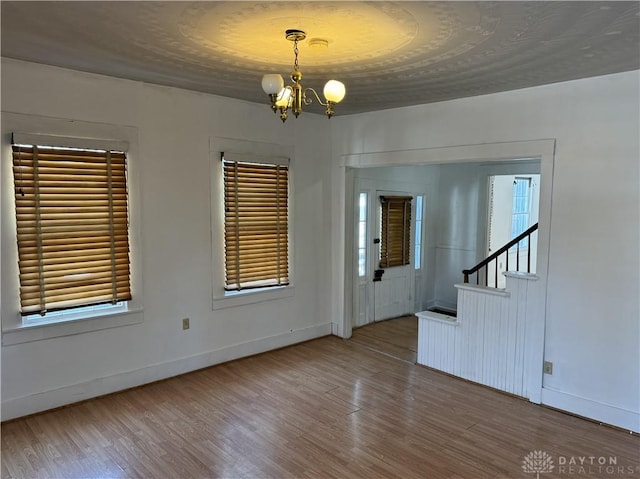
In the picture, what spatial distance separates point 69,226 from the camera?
3660 millimetres

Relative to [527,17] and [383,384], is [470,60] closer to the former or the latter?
[527,17]

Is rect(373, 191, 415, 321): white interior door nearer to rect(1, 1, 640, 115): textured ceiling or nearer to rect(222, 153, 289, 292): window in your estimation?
rect(222, 153, 289, 292): window

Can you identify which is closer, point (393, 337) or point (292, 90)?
point (292, 90)

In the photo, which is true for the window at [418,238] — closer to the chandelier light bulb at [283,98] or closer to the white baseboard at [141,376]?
the white baseboard at [141,376]

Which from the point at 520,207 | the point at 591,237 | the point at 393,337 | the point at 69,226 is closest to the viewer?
the point at 591,237

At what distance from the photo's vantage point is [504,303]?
412 centimetres

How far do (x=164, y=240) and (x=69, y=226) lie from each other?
82 centimetres

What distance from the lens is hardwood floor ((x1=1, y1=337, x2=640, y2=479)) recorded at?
2.94m

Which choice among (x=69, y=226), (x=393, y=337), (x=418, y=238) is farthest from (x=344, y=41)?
(x=418, y=238)

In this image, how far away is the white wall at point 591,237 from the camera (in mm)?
3391

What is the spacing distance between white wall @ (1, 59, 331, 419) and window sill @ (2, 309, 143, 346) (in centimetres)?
5

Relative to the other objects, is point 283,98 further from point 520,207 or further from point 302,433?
point 520,207

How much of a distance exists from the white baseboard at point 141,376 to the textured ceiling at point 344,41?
2.62 m

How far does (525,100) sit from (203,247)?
10.7ft
